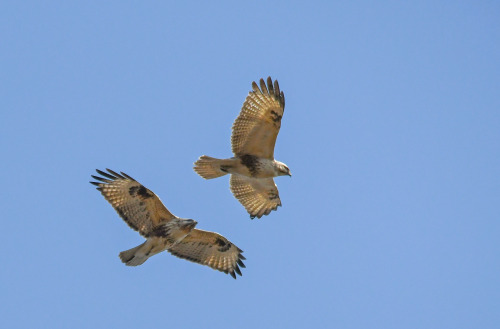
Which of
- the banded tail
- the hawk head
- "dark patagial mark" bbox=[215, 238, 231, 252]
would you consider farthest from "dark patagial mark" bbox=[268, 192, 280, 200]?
"dark patagial mark" bbox=[215, 238, 231, 252]

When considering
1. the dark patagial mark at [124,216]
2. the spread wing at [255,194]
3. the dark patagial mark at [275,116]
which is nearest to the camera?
the dark patagial mark at [124,216]

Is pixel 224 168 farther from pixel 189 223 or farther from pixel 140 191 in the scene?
pixel 140 191

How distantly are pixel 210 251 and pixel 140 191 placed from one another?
1989mm

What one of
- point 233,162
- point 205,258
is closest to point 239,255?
point 205,258

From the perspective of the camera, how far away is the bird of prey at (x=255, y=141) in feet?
48.3

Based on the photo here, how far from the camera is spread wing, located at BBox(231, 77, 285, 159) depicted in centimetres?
1469

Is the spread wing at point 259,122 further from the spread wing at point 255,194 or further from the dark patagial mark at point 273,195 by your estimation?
the dark patagial mark at point 273,195

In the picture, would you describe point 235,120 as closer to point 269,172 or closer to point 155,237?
point 269,172

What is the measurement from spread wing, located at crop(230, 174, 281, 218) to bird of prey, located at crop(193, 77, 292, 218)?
1.31ft

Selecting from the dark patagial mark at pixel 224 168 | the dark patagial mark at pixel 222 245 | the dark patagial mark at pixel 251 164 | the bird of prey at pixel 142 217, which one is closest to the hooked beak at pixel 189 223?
the bird of prey at pixel 142 217

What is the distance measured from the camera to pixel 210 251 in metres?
14.7

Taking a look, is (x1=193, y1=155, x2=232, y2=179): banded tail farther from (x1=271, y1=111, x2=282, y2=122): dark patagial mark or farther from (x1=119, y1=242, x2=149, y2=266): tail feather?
(x1=119, y1=242, x2=149, y2=266): tail feather

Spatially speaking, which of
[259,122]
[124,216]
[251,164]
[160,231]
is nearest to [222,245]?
[251,164]

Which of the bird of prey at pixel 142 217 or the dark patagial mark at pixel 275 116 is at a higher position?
the dark patagial mark at pixel 275 116
